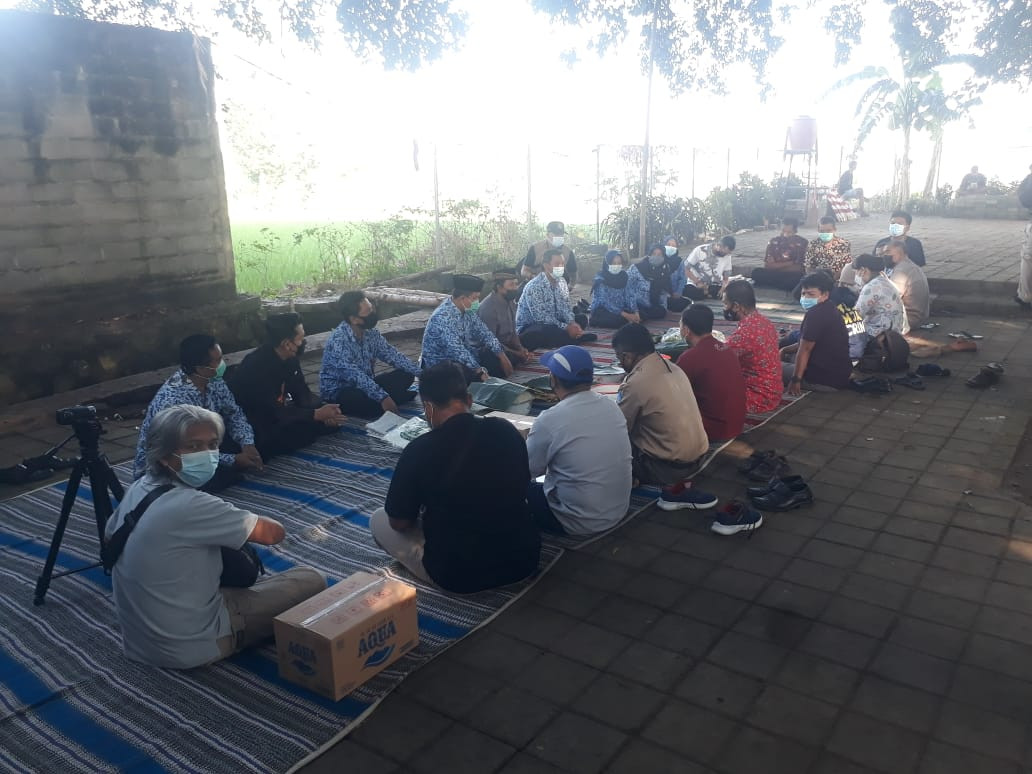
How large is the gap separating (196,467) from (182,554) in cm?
34

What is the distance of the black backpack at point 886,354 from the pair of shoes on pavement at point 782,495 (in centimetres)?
349

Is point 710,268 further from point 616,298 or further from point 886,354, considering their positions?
point 886,354

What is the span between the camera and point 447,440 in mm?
3586

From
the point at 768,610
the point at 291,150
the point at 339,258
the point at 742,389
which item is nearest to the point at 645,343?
the point at 742,389

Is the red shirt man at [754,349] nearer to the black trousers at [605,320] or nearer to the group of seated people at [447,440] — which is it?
the group of seated people at [447,440]

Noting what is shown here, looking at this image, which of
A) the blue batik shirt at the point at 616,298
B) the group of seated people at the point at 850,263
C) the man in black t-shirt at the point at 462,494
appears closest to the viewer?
the man in black t-shirt at the point at 462,494

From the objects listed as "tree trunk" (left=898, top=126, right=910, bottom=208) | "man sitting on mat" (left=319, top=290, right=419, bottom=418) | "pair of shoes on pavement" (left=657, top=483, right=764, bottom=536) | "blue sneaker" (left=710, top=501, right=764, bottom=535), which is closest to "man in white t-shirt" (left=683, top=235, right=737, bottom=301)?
"man sitting on mat" (left=319, top=290, right=419, bottom=418)

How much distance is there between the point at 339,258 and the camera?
14250 millimetres

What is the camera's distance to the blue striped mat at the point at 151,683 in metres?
2.90

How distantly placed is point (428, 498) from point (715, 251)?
9553mm

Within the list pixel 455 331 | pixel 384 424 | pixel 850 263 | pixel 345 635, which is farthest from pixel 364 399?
pixel 850 263

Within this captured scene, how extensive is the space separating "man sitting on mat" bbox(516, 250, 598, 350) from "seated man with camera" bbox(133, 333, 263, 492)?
4050mm

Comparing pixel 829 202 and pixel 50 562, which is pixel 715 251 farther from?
pixel 829 202

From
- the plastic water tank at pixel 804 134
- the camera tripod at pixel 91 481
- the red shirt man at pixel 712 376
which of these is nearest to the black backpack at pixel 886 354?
the red shirt man at pixel 712 376
